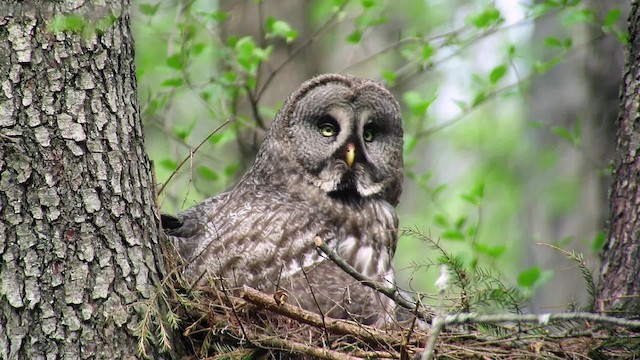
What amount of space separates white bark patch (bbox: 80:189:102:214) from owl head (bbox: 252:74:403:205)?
5.40 feet

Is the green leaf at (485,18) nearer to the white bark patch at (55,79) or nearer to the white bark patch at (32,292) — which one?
the white bark patch at (55,79)

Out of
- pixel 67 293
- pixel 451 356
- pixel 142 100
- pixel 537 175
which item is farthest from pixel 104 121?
pixel 537 175

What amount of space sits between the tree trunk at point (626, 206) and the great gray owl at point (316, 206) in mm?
1107

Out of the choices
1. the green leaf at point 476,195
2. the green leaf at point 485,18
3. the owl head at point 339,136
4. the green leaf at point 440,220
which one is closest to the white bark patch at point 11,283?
the owl head at point 339,136

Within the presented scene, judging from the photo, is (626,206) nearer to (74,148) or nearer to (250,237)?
(250,237)

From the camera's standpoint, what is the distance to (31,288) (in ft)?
9.01

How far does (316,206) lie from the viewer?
14.1 feet

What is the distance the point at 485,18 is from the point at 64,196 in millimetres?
3885

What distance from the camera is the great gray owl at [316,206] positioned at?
378cm

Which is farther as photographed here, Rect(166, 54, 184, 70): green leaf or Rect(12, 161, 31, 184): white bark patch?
Rect(166, 54, 184, 70): green leaf

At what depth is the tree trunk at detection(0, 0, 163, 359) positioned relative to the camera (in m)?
2.75

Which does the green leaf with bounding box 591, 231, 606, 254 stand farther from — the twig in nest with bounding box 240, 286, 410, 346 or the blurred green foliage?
the twig in nest with bounding box 240, 286, 410, 346

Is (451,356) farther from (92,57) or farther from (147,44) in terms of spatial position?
(147,44)

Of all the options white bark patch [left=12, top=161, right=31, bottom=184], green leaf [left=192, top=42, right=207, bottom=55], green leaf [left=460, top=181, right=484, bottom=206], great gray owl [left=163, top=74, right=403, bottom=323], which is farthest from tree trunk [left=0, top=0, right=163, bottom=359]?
green leaf [left=460, top=181, right=484, bottom=206]
